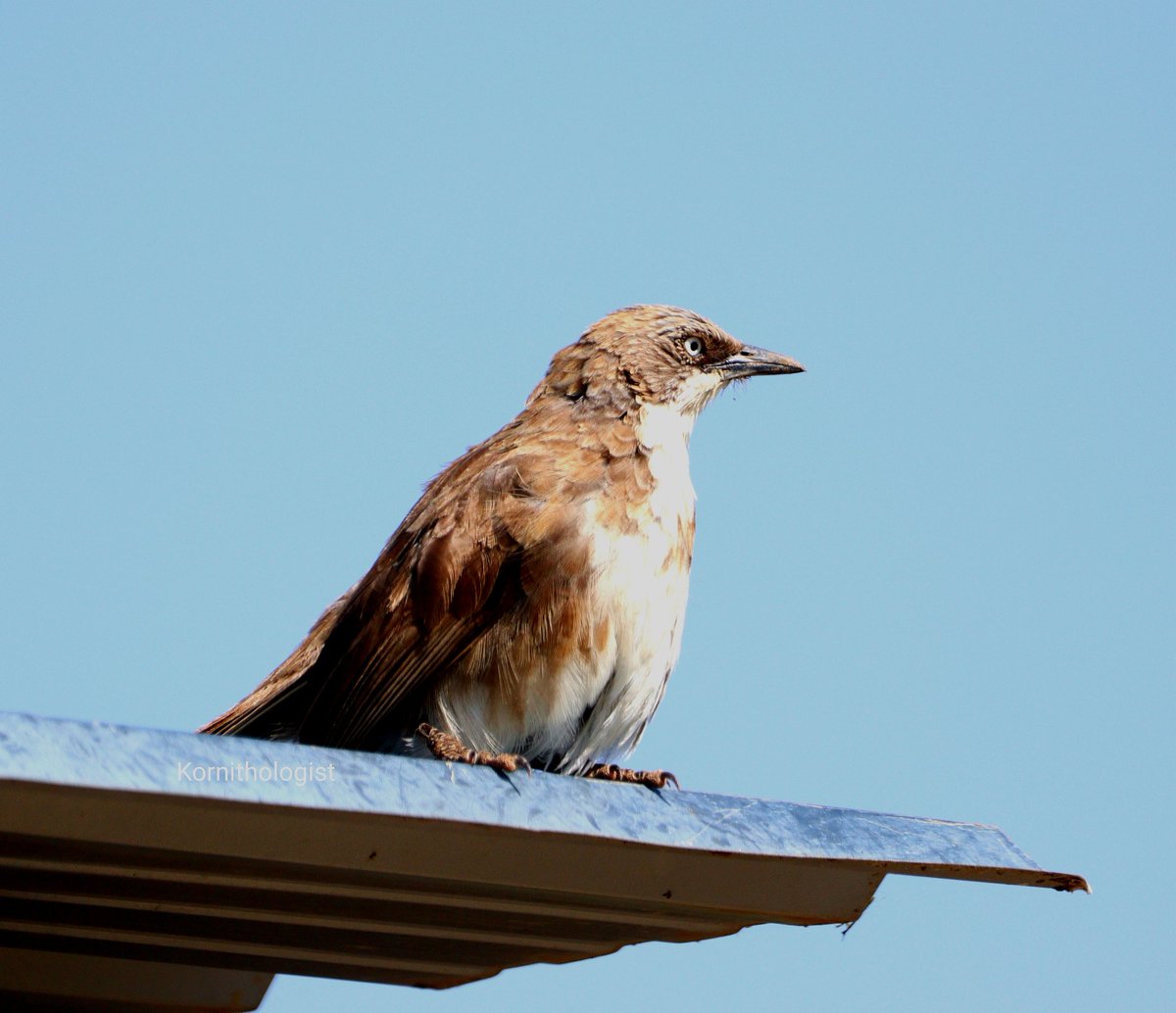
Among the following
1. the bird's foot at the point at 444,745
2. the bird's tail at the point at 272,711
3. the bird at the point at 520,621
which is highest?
the bird at the point at 520,621

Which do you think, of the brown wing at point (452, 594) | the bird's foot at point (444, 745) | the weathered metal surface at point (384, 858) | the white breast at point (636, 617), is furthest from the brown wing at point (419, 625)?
the weathered metal surface at point (384, 858)

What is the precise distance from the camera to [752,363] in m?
6.40

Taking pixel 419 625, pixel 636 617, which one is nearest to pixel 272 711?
pixel 419 625

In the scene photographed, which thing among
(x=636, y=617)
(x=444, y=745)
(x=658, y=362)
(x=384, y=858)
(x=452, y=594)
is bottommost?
(x=444, y=745)

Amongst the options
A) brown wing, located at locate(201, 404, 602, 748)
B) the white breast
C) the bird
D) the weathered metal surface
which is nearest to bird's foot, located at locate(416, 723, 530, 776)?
the bird

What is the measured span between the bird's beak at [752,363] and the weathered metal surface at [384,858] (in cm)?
256

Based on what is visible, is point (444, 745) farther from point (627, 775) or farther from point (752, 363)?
point (752, 363)

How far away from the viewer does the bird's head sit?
19.6ft

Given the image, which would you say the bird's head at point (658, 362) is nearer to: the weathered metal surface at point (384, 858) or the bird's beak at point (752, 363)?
the bird's beak at point (752, 363)

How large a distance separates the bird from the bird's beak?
0.86m

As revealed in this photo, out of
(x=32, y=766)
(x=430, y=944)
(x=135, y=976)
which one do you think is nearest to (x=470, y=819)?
(x=32, y=766)

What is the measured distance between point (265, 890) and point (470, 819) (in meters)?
0.57

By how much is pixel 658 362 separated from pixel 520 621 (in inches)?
55.1

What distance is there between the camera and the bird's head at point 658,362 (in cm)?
596
